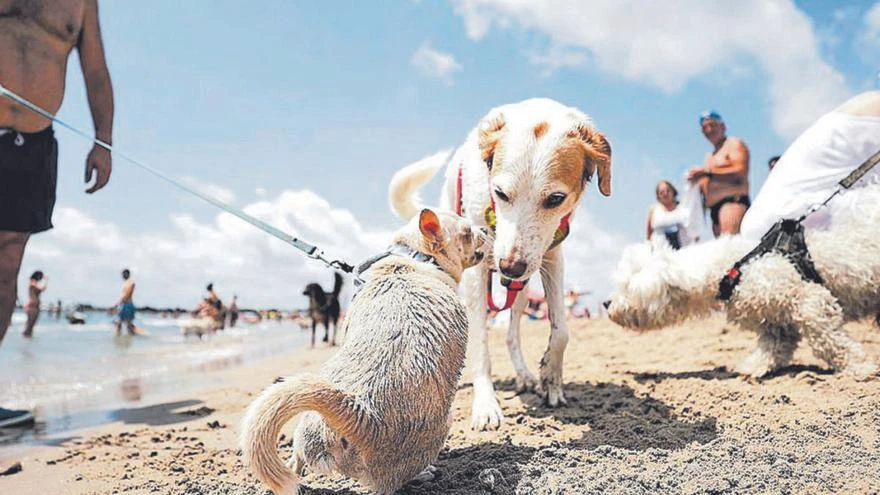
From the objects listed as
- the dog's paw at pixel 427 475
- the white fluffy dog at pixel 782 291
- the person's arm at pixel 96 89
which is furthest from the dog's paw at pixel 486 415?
the person's arm at pixel 96 89

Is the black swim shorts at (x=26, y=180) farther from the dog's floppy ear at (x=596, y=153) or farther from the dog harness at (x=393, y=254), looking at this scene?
the dog's floppy ear at (x=596, y=153)

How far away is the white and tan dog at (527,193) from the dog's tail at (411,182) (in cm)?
43

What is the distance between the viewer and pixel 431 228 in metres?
2.70

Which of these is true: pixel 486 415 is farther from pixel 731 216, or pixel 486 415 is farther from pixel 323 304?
pixel 323 304

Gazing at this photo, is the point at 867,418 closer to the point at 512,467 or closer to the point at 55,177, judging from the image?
the point at 512,467

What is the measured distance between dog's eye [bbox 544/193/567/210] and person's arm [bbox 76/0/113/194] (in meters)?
3.95

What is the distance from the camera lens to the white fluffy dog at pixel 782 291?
438 cm

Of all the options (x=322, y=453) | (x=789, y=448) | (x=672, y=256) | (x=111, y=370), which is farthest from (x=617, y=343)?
(x=111, y=370)

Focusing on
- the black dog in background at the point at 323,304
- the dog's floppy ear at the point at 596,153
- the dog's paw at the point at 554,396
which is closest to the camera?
the dog's floppy ear at the point at 596,153

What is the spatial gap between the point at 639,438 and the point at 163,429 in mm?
3351

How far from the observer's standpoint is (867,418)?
3.23 m

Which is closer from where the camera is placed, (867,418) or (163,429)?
(867,418)

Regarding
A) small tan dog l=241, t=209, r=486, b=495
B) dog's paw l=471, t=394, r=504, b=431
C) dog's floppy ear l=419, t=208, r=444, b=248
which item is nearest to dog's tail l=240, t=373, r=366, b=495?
small tan dog l=241, t=209, r=486, b=495

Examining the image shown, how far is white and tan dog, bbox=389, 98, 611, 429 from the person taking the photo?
3.21 metres
